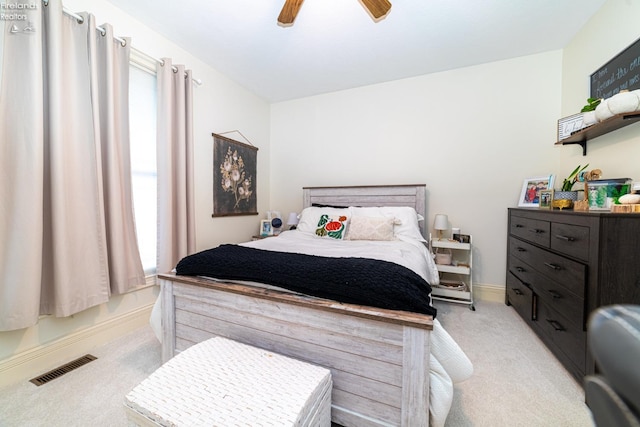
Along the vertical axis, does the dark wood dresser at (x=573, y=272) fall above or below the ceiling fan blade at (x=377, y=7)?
below

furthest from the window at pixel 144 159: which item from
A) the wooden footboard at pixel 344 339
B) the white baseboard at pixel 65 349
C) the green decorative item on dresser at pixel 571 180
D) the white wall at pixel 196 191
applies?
the green decorative item on dresser at pixel 571 180

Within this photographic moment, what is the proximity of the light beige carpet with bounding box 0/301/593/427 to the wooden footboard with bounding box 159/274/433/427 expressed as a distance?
429 mm

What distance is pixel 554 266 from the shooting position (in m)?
1.56

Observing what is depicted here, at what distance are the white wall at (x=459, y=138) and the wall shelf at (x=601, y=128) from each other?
0.50m

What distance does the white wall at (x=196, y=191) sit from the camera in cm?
149

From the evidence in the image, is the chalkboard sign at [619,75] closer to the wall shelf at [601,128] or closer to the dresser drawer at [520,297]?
the wall shelf at [601,128]

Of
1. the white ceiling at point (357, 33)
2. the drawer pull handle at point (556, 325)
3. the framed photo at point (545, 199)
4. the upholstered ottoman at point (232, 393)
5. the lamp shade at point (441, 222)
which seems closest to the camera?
the upholstered ottoman at point (232, 393)


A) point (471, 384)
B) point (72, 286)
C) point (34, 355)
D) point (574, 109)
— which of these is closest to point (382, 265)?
point (471, 384)

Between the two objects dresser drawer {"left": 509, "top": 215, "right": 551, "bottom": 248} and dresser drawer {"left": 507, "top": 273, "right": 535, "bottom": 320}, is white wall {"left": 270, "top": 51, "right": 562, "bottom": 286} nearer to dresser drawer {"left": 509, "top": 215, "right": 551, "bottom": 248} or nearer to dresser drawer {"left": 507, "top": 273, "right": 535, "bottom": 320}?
dresser drawer {"left": 507, "top": 273, "right": 535, "bottom": 320}

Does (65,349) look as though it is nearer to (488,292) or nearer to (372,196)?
(372,196)

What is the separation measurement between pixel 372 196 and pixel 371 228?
2.36ft

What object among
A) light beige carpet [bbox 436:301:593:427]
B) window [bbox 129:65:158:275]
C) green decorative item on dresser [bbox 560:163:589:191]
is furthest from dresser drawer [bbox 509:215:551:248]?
window [bbox 129:65:158:275]

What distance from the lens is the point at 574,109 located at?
2.13 m

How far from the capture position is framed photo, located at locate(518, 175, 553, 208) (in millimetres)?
2225
